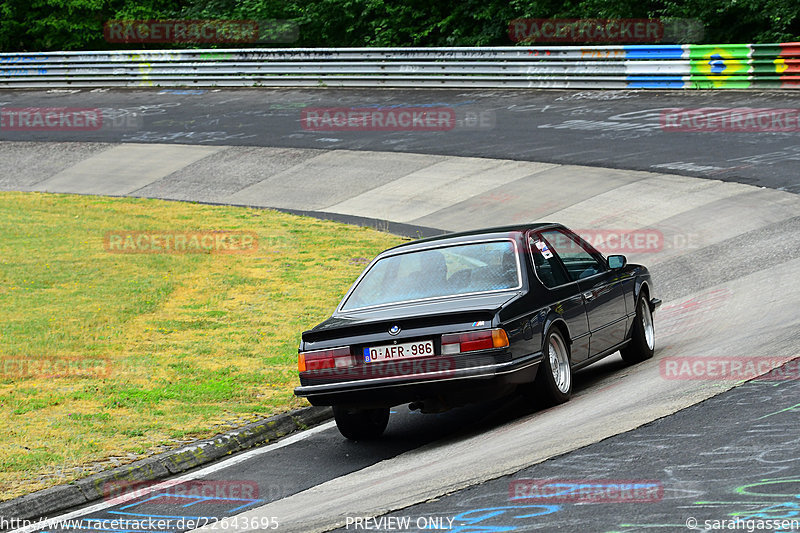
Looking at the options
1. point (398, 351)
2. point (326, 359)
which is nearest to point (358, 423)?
point (326, 359)

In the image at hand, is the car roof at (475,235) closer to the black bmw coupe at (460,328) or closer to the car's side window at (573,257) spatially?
the black bmw coupe at (460,328)

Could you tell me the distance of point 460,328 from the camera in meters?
7.84

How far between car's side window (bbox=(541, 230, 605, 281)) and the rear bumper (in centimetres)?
163

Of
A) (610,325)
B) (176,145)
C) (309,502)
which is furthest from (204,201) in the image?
(309,502)

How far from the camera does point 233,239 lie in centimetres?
1866

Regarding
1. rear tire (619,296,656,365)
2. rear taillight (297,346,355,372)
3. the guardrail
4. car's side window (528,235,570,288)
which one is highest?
the guardrail

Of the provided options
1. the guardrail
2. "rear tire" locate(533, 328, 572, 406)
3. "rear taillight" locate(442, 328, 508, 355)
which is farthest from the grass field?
the guardrail

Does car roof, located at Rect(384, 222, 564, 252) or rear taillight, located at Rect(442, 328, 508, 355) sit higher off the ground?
car roof, located at Rect(384, 222, 564, 252)

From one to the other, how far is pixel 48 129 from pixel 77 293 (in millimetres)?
16535

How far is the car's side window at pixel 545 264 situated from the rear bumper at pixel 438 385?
978 millimetres

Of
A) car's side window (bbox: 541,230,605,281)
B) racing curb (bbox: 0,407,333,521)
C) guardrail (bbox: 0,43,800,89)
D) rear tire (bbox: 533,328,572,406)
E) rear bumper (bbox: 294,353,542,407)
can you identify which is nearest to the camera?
racing curb (bbox: 0,407,333,521)

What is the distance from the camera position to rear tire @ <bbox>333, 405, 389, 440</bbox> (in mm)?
8477

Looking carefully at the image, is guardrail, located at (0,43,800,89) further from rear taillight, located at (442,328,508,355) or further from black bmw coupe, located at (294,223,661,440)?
rear taillight, located at (442,328,508,355)

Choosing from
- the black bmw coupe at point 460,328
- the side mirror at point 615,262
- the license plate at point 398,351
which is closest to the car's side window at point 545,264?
the black bmw coupe at point 460,328
